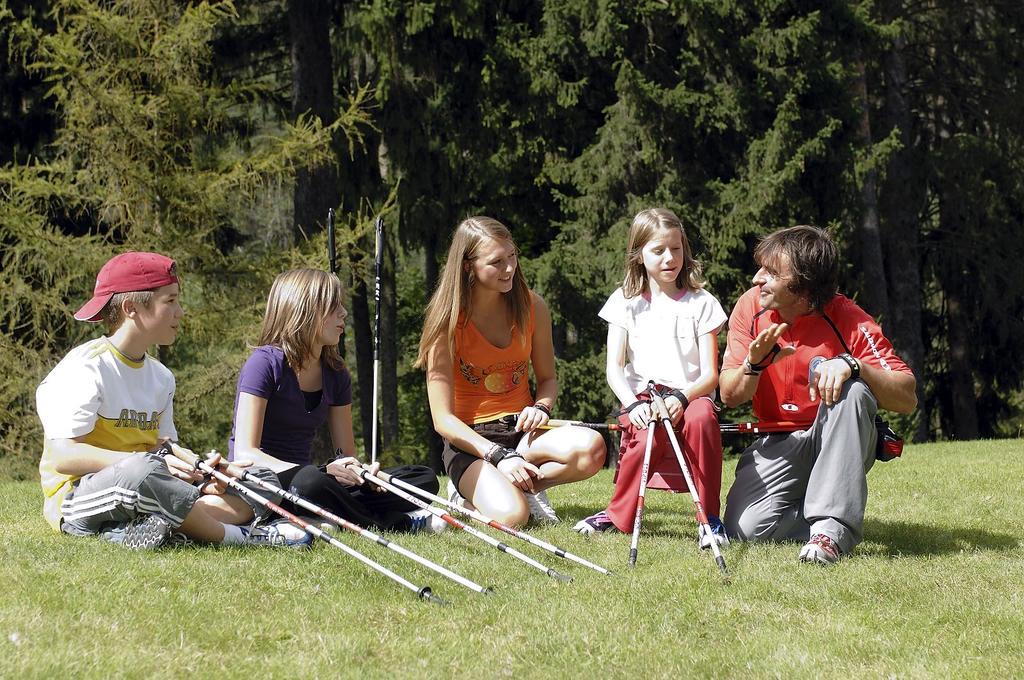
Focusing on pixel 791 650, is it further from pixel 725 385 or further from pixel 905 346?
pixel 905 346

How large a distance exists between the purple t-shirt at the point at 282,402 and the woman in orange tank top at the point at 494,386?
552 mm

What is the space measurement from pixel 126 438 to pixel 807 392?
302cm

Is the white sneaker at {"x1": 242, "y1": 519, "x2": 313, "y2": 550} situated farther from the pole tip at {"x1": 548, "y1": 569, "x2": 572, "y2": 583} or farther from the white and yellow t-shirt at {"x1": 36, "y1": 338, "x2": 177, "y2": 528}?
the pole tip at {"x1": 548, "y1": 569, "x2": 572, "y2": 583}

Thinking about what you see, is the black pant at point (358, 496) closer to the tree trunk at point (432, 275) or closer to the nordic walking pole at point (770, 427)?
the nordic walking pole at point (770, 427)

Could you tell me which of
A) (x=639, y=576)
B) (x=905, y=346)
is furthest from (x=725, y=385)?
(x=905, y=346)

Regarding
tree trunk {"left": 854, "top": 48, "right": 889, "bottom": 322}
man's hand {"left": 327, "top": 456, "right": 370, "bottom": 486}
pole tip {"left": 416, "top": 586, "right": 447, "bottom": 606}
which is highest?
tree trunk {"left": 854, "top": 48, "right": 889, "bottom": 322}

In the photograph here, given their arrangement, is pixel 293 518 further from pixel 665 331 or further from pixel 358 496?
pixel 665 331

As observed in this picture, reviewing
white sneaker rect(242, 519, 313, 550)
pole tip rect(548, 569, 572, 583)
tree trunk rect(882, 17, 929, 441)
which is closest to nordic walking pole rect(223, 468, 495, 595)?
white sneaker rect(242, 519, 313, 550)

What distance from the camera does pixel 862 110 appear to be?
50.8 ft

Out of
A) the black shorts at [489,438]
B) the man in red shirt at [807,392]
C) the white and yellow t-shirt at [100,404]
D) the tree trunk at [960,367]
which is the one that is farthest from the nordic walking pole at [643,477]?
the tree trunk at [960,367]

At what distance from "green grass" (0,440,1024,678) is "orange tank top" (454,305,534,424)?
100 cm

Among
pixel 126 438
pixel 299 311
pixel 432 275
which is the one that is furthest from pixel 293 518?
pixel 432 275

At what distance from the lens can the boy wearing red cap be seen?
4434 millimetres

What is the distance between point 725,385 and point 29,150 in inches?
562
